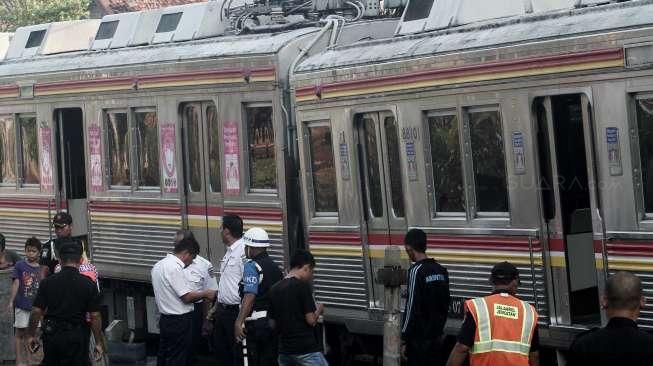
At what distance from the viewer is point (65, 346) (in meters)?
11.5

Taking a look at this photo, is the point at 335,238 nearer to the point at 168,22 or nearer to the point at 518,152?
the point at 518,152

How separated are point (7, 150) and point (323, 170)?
6.72 m

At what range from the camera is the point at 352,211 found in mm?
13516

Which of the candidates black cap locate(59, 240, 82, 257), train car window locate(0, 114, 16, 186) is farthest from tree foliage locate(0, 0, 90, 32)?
black cap locate(59, 240, 82, 257)

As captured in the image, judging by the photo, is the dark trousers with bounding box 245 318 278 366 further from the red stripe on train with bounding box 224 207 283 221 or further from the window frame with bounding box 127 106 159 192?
the window frame with bounding box 127 106 159 192

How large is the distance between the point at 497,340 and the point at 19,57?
1308 centimetres

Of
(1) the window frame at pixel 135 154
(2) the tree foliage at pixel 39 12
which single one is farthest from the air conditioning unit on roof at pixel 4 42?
(2) the tree foliage at pixel 39 12

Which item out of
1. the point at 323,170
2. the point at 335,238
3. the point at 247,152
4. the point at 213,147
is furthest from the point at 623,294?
the point at 213,147

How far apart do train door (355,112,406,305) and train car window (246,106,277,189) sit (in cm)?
143

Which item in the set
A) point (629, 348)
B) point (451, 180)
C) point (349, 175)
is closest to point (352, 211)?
point (349, 175)

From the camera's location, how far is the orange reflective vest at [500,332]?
327 inches

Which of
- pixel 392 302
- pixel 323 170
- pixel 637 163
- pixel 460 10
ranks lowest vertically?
pixel 392 302

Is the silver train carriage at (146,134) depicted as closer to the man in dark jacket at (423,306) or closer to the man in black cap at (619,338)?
the man in dark jacket at (423,306)

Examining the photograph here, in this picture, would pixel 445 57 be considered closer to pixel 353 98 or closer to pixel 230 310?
pixel 353 98
